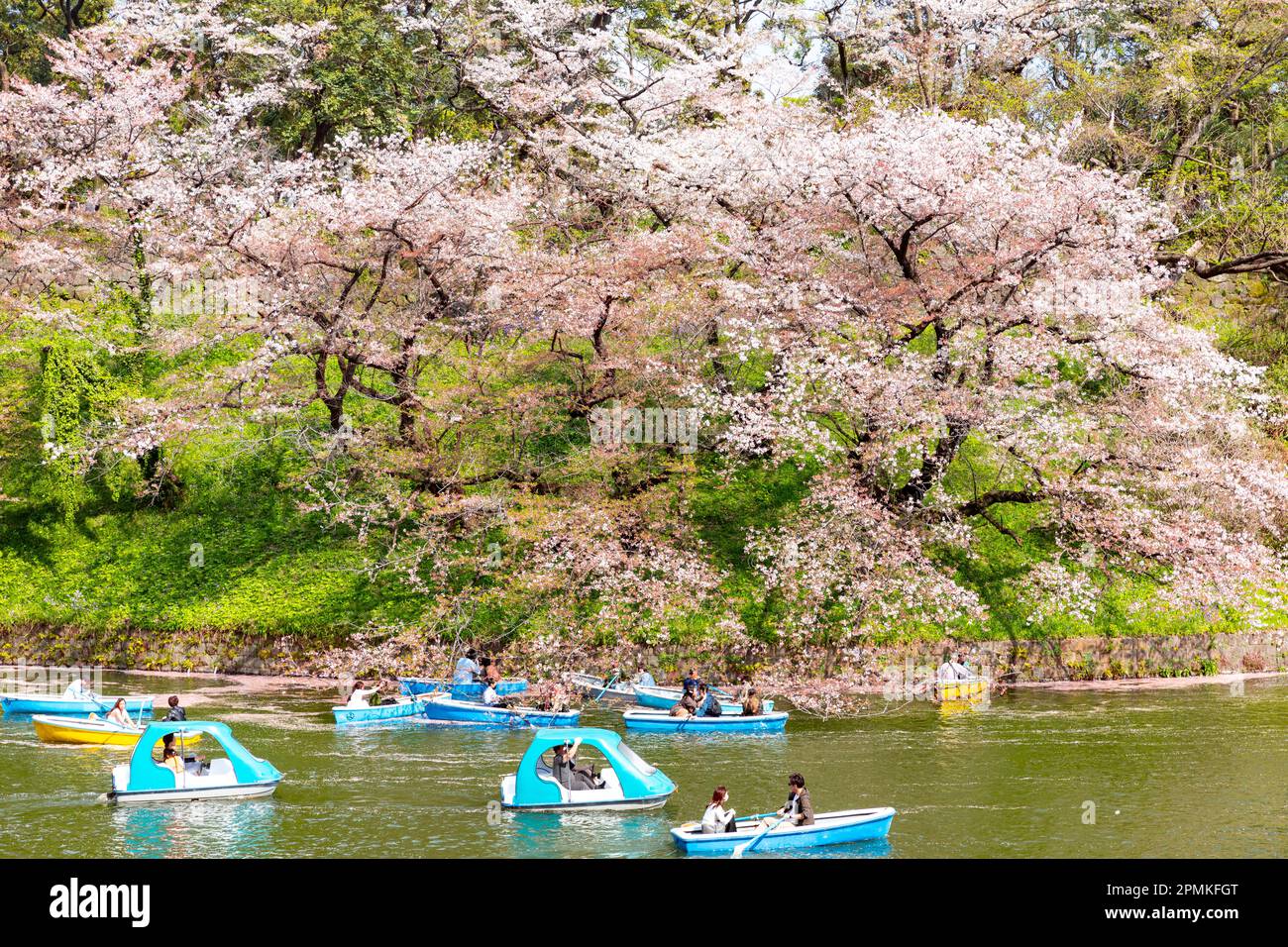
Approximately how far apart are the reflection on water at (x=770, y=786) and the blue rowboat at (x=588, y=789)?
29cm

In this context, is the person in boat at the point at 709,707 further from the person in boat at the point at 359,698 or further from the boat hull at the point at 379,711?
the person in boat at the point at 359,698

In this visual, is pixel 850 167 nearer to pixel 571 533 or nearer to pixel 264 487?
pixel 571 533

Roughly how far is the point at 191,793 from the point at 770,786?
1076 centimetres

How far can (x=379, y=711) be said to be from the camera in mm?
27578

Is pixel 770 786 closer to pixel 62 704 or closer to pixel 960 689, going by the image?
pixel 960 689

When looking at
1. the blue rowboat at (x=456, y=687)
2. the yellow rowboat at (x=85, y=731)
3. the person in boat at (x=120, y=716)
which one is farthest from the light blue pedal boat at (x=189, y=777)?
the blue rowboat at (x=456, y=687)

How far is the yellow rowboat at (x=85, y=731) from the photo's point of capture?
25.0 m

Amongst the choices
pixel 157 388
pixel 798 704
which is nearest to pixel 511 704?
pixel 798 704

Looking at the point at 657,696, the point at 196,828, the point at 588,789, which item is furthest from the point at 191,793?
the point at 657,696

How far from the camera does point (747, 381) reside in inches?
1563

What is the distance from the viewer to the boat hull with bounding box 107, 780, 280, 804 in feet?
66.6

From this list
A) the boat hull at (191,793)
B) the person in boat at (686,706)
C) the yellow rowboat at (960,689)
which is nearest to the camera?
the boat hull at (191,793)

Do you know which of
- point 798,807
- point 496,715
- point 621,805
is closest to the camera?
point 798,807

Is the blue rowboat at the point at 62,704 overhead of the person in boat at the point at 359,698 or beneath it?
beneath
